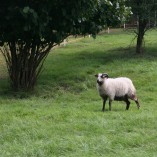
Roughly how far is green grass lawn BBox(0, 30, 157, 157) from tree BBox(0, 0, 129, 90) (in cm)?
87

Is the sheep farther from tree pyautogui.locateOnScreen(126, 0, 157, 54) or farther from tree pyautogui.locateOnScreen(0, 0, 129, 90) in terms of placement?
tree pyautogui.locateOnScreen(126, 0, 157, 54)

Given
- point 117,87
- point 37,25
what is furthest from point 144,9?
point 117,87

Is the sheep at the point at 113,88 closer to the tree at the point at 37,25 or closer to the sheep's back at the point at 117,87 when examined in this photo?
the sheep's back at the point at 117,87

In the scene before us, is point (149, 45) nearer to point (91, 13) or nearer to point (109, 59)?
point (109, 59)

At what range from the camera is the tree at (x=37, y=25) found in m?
10.8

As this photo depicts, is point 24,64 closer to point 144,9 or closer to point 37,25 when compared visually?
point 37,25

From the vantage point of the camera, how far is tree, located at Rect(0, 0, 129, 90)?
10766 millimetres

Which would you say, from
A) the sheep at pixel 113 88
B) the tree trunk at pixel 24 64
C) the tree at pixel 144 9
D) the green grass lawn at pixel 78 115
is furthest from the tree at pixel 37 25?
the tree at pixel 144 9

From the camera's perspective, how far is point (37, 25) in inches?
424

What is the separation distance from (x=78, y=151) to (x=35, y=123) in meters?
2.21

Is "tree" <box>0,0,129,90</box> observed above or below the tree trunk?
above

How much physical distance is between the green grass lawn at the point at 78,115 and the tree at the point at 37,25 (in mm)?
865

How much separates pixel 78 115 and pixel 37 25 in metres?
2.94

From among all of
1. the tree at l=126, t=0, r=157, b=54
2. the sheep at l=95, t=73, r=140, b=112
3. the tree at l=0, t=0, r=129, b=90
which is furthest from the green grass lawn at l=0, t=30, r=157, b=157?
the tree at l=126, t=0, r=157, b=54
